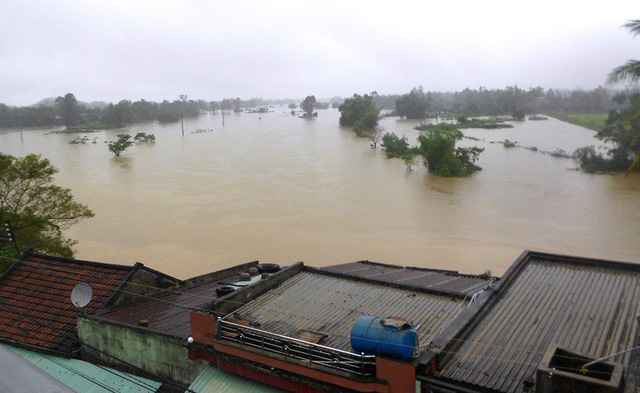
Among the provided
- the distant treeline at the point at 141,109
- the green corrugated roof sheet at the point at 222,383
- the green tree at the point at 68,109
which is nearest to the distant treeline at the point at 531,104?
the distant treeline at the point at 141,109

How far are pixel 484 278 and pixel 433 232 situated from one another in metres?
11.4

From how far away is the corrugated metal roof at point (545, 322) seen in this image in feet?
14.9

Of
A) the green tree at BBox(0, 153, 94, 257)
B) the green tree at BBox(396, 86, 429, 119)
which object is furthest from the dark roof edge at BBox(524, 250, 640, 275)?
the green tree at BBox(396, 86, 429, 119)

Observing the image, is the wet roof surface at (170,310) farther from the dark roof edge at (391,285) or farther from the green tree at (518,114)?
the green tree at (518,114)

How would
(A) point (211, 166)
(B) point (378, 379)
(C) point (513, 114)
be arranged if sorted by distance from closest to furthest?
(B) point (378, 379) → (A) point (211, 166) → (C) point (513, 114)

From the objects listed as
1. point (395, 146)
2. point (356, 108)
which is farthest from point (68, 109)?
Answer: point (395, 146)

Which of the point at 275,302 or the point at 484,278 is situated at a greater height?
the point at 275,302

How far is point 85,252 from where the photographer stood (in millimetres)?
19203

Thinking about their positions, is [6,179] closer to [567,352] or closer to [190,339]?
[190,339]

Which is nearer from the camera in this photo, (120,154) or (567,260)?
(567,260)

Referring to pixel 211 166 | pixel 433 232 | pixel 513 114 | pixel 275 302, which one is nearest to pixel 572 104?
pixel 513 114

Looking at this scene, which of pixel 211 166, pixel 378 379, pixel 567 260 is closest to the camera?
pixel 378 379

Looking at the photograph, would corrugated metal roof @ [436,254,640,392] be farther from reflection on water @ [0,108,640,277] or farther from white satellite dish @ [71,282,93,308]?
reflection on water @ [0,108,640,277]

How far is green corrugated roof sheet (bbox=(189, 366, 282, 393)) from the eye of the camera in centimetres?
526
